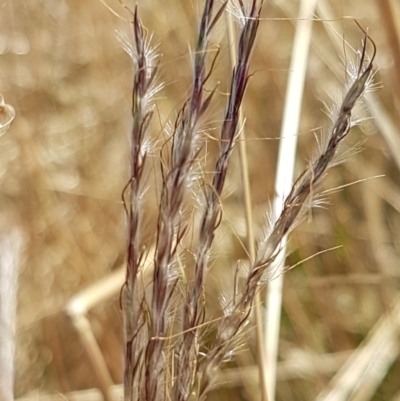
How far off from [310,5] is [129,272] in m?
0.31

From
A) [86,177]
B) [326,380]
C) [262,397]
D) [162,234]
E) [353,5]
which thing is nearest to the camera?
[162,234]

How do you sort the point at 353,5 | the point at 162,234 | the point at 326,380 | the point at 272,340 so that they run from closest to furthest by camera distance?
the point at 162,234 < the point at 272,340 < the point at 326,380 < the point at 353,5

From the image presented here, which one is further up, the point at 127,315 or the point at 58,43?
the point at 58,43

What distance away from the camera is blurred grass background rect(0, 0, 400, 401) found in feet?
3.05

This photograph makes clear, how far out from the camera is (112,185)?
1.12 m

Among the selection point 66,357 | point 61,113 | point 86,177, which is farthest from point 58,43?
point 66,357

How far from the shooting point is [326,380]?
0.83m

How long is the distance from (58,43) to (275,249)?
103 centimetres

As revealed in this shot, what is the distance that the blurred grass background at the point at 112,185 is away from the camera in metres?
0.93

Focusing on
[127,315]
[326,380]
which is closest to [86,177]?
[326,380]

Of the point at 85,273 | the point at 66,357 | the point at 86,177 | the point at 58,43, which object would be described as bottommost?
the point at 66,357

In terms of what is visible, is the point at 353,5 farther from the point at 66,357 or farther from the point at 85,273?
the point at 66,357

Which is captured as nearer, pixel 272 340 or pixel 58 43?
pixel 272 340

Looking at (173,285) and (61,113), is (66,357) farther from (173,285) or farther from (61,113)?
(173,285)
